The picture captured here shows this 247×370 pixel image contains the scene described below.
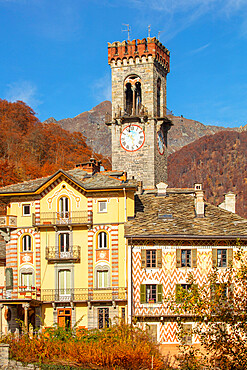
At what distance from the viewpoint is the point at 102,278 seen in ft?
152

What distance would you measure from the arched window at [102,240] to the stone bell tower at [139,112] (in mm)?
15194

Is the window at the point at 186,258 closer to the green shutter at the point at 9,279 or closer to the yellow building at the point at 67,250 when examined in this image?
the yellow building at the point at 67,250

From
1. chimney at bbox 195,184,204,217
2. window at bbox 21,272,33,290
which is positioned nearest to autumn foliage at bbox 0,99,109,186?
window at bbox 21,272,33,290

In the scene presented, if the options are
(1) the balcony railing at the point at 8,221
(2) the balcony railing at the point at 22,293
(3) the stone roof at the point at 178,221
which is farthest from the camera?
(1) the balcony railing at the point at 8,221

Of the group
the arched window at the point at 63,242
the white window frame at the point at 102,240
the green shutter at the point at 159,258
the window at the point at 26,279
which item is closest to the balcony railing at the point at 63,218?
the arched window at the point at 63,242

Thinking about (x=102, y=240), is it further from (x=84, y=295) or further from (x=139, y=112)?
(x=139, y=112)

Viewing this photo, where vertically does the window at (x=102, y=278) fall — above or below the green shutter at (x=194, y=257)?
below

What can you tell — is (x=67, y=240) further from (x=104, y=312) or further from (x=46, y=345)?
(x=46, y=345)

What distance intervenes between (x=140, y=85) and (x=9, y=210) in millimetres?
21928

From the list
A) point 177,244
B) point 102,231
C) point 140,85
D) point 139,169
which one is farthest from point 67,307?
point 140,85

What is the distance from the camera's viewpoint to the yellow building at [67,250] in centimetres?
4562

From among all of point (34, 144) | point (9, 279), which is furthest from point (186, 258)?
point (34, 144)

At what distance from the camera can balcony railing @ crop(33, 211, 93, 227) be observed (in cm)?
4678

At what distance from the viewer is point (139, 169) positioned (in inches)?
2446
